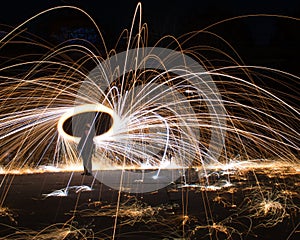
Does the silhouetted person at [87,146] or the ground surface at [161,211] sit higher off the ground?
the silhouetted person at [87,146]

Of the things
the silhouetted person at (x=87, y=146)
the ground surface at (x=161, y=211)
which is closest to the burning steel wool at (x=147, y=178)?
the ground surface at (x=161, y=211)

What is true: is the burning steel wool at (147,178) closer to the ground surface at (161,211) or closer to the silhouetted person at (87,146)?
the ground surface at (161,211)

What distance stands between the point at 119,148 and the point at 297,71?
43.1ft

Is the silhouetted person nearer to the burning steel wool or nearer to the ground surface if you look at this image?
the burning steel wool

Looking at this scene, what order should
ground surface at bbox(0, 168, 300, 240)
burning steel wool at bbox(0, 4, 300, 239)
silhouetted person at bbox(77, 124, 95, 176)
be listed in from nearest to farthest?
ground surface at bbox(0, 168, 300, 240) → burning steel wool at bbox(0, 4, 300, 239) → silhouetted person at bbox(77, 124, 95, 176)

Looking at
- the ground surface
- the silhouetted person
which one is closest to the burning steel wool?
the ground surface

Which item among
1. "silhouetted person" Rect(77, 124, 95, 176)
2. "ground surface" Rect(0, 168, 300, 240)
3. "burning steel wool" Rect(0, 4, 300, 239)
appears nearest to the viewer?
"ground surface" Rect(0, 168, 300, 240)

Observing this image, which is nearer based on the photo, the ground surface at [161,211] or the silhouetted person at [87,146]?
the ground surface at [161,211]

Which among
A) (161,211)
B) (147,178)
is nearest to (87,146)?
(147,178)

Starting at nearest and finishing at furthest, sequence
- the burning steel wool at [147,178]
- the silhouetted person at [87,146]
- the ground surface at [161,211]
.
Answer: the ground surface at [161,211]
the burning steel wool at [147,178]
the silhouetted person at [87,146]

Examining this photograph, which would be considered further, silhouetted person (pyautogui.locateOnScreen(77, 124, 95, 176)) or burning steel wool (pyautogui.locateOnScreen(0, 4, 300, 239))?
silhouetted person (pyautogui.locateOnScreen(77, 124, 95, 176))

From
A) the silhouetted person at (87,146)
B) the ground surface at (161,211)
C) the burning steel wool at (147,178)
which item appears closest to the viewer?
the ground surface at (161,211)

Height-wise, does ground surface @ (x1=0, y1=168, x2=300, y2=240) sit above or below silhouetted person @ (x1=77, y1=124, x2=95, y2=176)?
below

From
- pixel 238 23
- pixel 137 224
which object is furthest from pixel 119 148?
pixel 238 23
